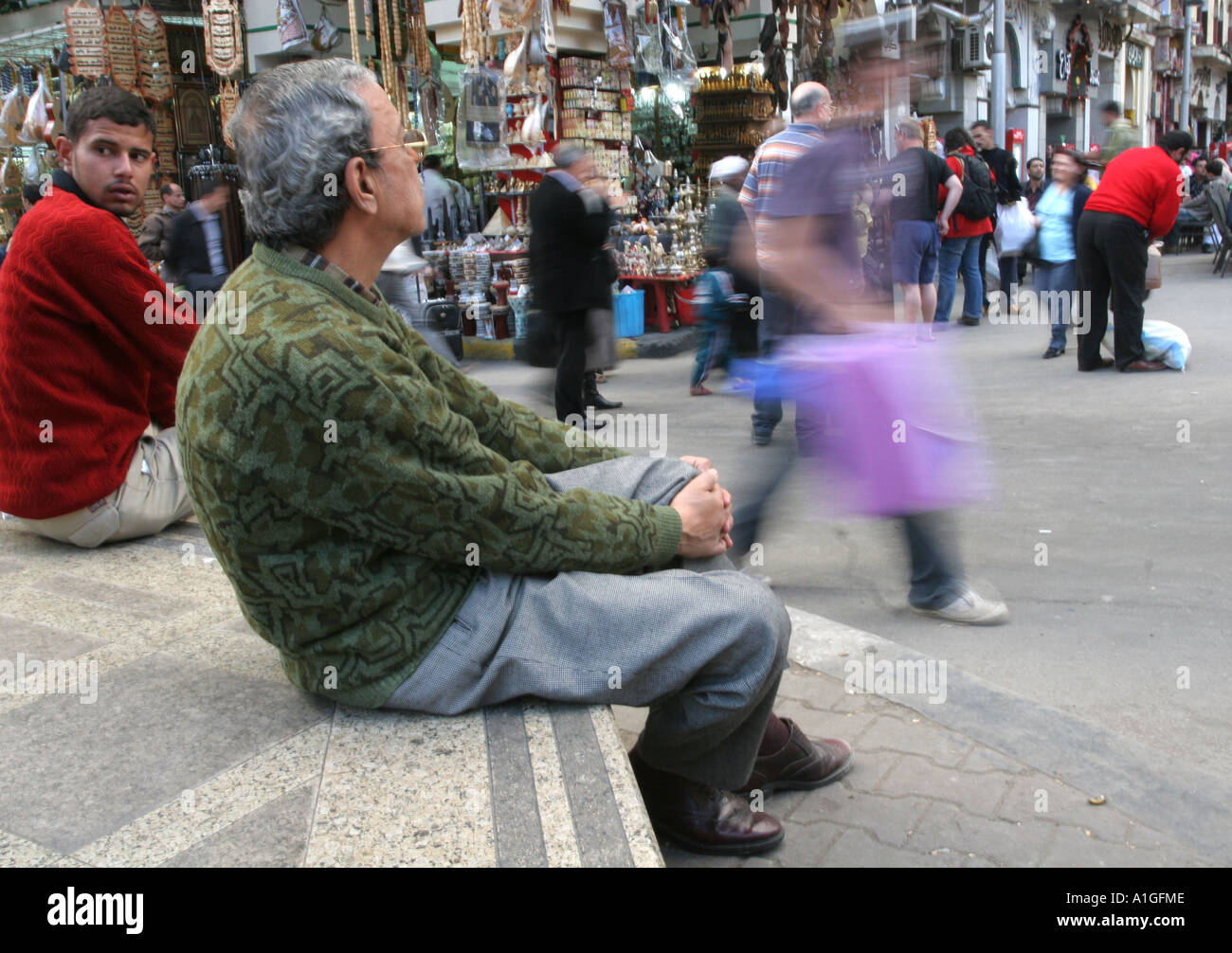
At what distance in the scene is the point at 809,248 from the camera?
4.01 m

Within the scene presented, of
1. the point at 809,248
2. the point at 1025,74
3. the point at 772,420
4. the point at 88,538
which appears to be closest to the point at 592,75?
the point at 772,420

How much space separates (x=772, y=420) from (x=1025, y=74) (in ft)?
68.0

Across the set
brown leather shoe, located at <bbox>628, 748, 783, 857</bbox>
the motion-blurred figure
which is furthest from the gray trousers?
the motion-blurred figure

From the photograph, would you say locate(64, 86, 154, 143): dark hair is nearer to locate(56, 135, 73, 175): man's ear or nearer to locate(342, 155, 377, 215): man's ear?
locate(56, 135, 73, 175): man's ear

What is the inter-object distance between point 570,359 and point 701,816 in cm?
482

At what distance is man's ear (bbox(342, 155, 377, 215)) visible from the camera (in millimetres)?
1956

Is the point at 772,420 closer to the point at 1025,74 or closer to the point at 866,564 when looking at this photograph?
the point at 866,564

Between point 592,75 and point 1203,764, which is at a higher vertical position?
point 592,75

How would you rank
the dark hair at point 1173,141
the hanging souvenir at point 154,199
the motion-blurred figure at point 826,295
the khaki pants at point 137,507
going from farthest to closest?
the hanging souvenir at point 154,199 → the dark hair at point 1173,141 → the motion-blurred figure at point 826,295 → the khaki pants at point 137,507

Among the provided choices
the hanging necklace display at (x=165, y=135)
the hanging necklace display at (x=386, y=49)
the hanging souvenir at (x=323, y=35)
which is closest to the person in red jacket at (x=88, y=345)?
the hanging necklace display at (x=386, y=49)

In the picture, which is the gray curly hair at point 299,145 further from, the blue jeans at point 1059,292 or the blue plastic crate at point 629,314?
the blue plastic crate at point 629,314

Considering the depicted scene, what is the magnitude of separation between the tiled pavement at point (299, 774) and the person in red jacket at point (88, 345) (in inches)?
8.3

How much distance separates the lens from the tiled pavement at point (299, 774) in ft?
5.93

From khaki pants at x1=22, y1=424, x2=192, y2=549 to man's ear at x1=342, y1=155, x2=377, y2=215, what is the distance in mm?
1859
